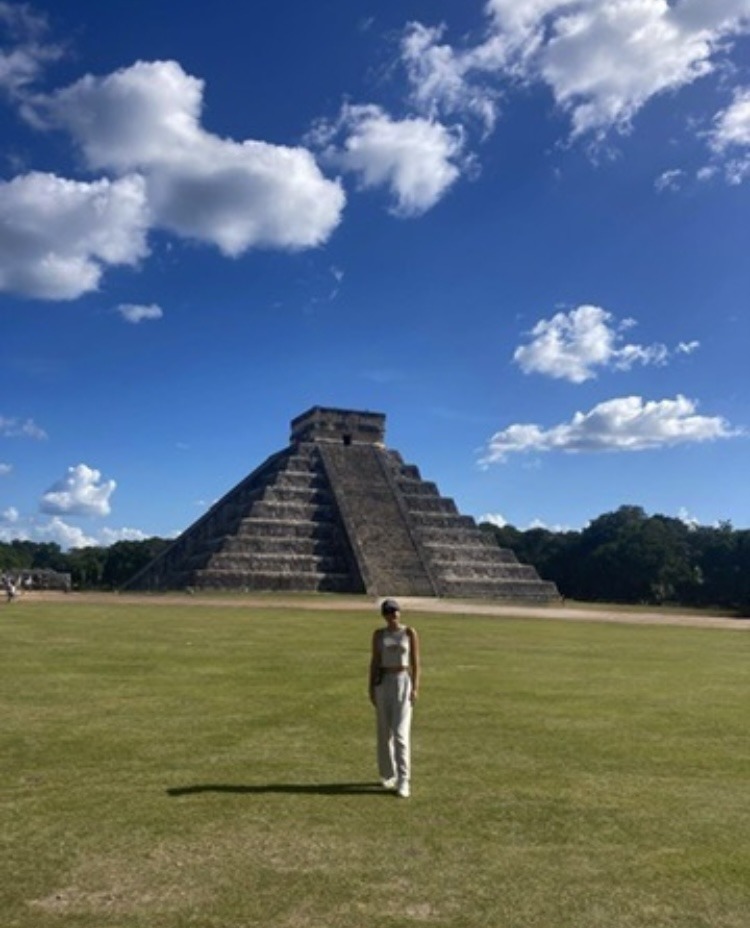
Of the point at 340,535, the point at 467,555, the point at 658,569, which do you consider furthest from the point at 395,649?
the point at 658,569

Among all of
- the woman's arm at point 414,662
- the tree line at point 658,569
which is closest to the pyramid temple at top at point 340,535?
the tree line at point 658,569

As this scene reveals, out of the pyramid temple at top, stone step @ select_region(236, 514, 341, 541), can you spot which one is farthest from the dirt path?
stone step @ select_region(236, 514, 341, 541)

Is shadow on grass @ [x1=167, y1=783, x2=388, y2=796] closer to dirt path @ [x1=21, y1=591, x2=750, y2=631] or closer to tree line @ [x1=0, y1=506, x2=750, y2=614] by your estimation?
dirt path @ [x1=21, y1=591, x2=750, y2=631]

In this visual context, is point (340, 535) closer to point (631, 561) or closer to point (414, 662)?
point (631, 561)

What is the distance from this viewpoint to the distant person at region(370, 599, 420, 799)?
24.8ft

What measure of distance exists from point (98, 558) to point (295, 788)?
99857 mm

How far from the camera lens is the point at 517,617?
32.7 m

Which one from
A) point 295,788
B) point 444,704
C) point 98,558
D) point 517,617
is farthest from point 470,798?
point 98,558

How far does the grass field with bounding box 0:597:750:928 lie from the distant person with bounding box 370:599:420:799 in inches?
12.2

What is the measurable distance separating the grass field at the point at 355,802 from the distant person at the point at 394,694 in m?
0.31

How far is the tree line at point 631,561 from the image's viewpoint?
72.5 metres

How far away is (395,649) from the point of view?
25.9 feet

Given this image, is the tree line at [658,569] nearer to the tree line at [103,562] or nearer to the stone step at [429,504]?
the stone step at [429,504]

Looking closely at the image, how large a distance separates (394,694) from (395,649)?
14.9 inches
